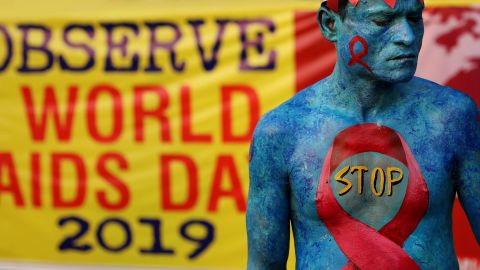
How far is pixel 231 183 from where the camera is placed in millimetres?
5750

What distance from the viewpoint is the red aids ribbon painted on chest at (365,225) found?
2646 mm

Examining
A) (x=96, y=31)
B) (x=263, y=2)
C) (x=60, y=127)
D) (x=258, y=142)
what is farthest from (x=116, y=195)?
(x=258, y=142)

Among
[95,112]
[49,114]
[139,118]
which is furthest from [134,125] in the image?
[49,114]

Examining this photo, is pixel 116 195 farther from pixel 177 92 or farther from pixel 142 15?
pixel 142 15

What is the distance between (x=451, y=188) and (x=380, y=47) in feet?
1.45

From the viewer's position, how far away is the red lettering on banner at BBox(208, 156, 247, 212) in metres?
5.74

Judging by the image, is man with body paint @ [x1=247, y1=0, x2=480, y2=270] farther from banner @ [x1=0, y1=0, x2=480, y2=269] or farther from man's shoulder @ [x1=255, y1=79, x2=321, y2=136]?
banner @ [x1=0, y1=0, x2=480, y2=269]

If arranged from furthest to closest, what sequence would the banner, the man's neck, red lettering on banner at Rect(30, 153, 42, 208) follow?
1. red lettering on banner at Rect(30, 153, 42, 208)
2. the banner
3. the man's neck

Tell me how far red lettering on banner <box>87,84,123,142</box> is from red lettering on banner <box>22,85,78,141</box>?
0.35 ft

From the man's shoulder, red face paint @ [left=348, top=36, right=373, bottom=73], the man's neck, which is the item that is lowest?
the man's shoulder

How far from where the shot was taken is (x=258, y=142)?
2.81 meters

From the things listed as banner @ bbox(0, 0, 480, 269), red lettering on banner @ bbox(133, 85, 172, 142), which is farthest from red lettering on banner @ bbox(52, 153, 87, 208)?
red lettering on banner @ bbox(133, 85, 172, 142)

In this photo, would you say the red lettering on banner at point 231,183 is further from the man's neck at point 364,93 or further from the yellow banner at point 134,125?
the man's neck at point 364,93

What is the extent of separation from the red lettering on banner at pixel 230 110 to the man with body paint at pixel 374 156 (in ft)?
9.49
